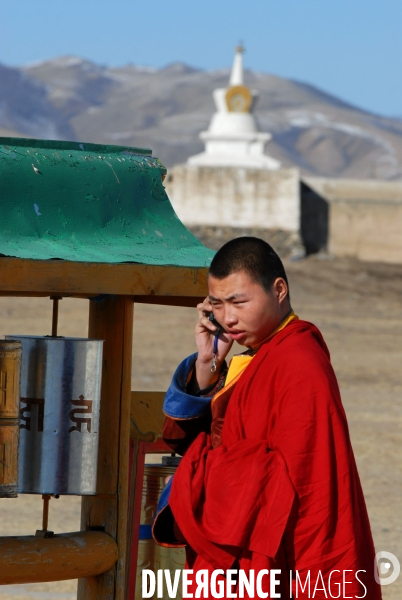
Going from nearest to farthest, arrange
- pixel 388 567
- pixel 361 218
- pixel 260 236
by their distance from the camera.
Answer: pixel 388 567 < pixel 260 236 < pixel 361 218

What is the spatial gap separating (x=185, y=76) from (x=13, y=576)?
150762 millimetres

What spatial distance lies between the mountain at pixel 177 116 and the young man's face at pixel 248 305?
97381mm

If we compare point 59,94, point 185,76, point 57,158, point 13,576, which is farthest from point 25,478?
point 185,76

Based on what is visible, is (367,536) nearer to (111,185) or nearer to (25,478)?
(25,478)

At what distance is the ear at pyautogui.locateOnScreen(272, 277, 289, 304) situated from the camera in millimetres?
2438

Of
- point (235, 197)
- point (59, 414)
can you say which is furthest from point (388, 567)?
point (235, 197)

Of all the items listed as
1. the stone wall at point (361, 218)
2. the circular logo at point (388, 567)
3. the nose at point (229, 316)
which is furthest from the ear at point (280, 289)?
the stone wall at point (361, 218)

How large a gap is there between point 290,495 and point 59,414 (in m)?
0.87

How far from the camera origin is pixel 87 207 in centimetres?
294

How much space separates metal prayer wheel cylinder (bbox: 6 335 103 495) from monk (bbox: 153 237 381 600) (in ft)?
1.46

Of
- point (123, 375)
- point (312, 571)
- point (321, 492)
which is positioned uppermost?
point (123, 375)

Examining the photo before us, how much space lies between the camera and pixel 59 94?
138875 mm

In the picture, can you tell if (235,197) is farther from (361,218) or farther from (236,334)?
(236,334)

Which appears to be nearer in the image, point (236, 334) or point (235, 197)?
point (236, 334)
